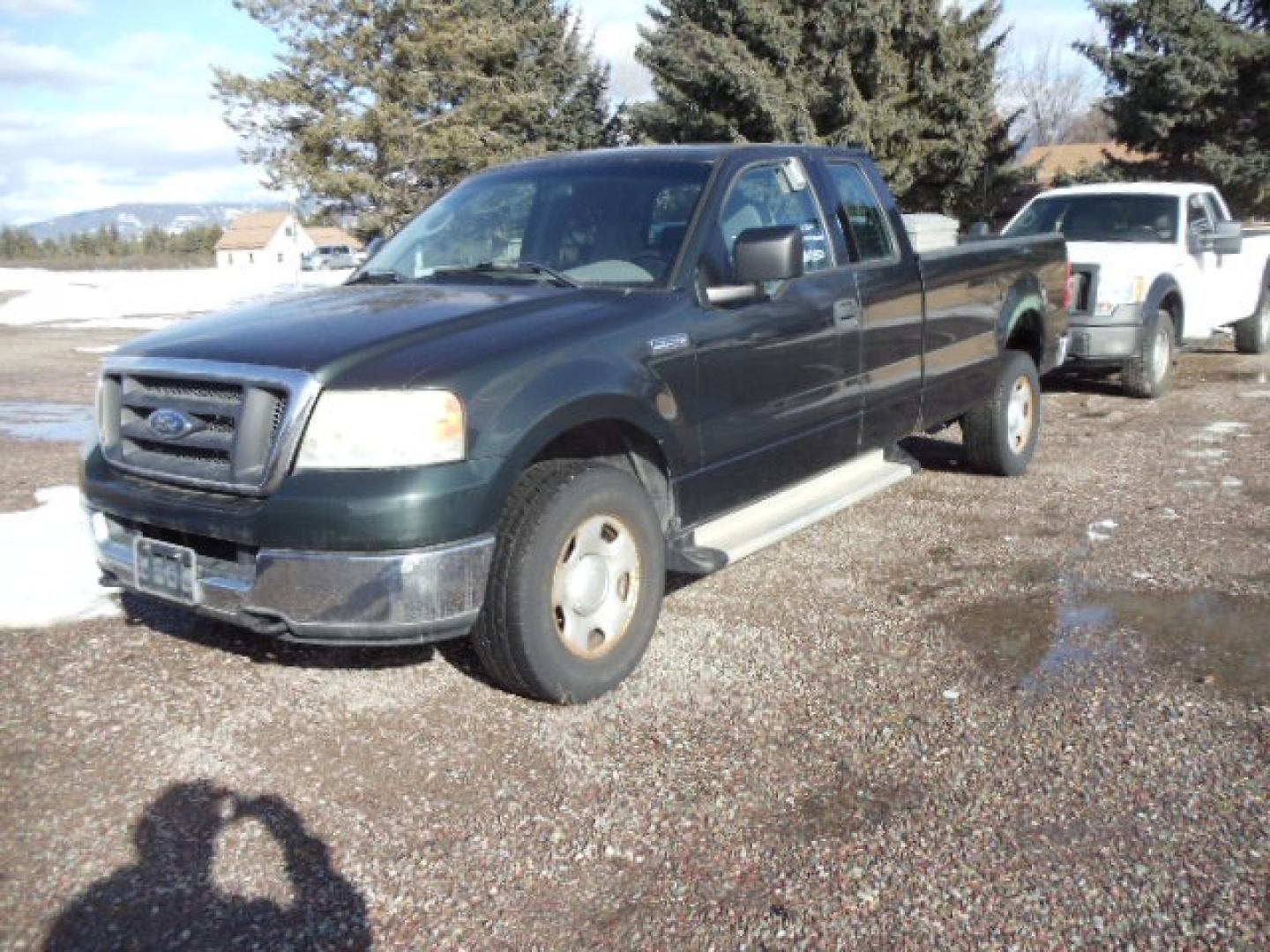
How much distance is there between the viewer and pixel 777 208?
4.81 meters

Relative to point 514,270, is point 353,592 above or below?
below

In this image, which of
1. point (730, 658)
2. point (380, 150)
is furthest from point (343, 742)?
point (380, 150)

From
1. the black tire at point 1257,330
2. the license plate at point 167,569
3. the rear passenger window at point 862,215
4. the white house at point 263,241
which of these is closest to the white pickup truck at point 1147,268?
the black tire at point 1257,330

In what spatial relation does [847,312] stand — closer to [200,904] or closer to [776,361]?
[776,361]

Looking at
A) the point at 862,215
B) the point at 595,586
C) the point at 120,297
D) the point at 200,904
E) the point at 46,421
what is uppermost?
the point at 862,215

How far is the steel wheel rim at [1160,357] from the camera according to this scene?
921 centimetres

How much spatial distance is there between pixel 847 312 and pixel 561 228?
1333 mm

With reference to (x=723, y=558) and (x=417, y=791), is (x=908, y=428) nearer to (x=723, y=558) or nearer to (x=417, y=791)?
(x=723, y=558)

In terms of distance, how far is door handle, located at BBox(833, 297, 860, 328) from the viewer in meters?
4.86

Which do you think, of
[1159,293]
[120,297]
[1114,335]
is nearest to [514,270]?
[1114,335]

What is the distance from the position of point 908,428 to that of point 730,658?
6.83ft

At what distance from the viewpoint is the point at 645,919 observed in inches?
102

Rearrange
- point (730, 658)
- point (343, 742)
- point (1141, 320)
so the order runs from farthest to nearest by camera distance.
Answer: point (1141, 320) < point (730, 658) < point (343, 742)

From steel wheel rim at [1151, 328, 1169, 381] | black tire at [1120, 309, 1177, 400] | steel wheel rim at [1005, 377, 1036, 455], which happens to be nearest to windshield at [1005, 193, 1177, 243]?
black tire at [1120, 309, 1177, 400]
